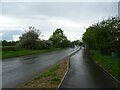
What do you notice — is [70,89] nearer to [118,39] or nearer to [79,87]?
[79,87]

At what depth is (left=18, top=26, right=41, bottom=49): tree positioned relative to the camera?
68531mm

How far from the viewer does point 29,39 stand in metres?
68.6

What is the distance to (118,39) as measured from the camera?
108 ft

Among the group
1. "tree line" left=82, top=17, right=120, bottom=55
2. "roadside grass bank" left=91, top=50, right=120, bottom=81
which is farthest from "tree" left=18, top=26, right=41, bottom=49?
→ "roadside grass bank" left=91, top=50, right=120, bottom=81

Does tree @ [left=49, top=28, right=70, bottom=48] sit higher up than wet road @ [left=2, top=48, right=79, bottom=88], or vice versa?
tree @ [left=49, top=28, right=70, bottom=48]

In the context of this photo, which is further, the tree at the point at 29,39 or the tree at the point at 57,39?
the tree at the point at 57,39

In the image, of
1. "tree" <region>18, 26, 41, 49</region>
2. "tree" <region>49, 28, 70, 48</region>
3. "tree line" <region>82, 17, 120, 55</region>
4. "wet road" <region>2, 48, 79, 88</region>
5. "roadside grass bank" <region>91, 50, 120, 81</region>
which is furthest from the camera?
"tree" <region>49, 28, 70, 48</region>

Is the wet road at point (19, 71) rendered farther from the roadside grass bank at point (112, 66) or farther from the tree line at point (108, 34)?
the tree line at point (108, 34)

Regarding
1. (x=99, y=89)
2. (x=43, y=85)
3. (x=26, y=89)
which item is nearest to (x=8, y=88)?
(x=26, y=89)

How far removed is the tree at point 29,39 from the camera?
225ft

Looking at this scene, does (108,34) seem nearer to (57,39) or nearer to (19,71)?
(19,71)

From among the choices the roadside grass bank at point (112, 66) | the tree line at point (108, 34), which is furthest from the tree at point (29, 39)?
the roadside grass bank at point (112, 66)

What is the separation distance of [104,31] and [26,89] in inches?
1130

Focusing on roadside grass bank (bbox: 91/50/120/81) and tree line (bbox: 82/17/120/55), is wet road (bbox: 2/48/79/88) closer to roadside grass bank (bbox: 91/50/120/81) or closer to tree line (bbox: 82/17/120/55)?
roadside grass bank (bbox: 91/50/120/81)
